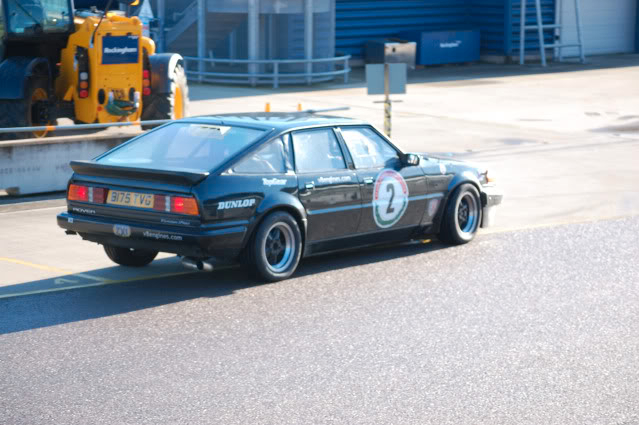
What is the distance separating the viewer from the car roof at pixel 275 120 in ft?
32.2

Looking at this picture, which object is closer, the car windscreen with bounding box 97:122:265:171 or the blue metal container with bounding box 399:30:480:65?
the car windscreen with bounding box 97:122:265:171

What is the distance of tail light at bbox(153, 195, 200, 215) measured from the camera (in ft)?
29.0

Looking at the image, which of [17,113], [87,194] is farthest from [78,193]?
[17,113]

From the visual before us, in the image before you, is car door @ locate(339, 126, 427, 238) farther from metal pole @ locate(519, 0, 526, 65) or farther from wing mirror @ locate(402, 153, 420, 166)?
metal pole @ locate(519, 0, 526, 65)

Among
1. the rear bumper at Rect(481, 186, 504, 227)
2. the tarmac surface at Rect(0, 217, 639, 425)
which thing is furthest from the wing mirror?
the rear bumper at Rect(481, 186, 504, 227)

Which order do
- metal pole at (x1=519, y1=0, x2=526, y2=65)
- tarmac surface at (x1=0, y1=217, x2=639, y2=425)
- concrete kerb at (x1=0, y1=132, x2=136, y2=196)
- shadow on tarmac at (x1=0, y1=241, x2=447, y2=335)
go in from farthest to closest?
metal pole at (x1=519, y1=0, x2=526, y2=65) < concrete kerb at (x1=0, y1=132, x2=136, y2=196) < shadow on tarmac at (x1=0, y1=241, x2=447, y2=335) < tarmac surface at (x1=0, y1=217, x2=639, y2=425)

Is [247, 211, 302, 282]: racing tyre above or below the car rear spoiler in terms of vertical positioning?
below

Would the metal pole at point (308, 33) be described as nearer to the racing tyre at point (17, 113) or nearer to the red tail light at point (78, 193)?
the racing tyre at point (17, 113)

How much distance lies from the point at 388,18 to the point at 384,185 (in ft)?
90.8

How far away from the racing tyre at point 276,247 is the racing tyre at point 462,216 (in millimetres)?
1996

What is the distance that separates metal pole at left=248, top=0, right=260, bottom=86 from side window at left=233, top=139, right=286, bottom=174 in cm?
1964

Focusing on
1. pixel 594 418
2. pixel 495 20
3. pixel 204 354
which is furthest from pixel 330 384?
pixel 495 20

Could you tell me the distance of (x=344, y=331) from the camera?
319 inches

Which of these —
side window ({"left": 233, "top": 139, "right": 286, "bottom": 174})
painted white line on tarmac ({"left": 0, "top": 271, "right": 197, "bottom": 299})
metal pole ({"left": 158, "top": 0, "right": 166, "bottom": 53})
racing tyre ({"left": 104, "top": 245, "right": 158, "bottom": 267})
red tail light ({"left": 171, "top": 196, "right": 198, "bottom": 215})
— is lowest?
painted white line on tarmac ({"left": 0, "top": 271, "right": 197, "bottom": 299})
